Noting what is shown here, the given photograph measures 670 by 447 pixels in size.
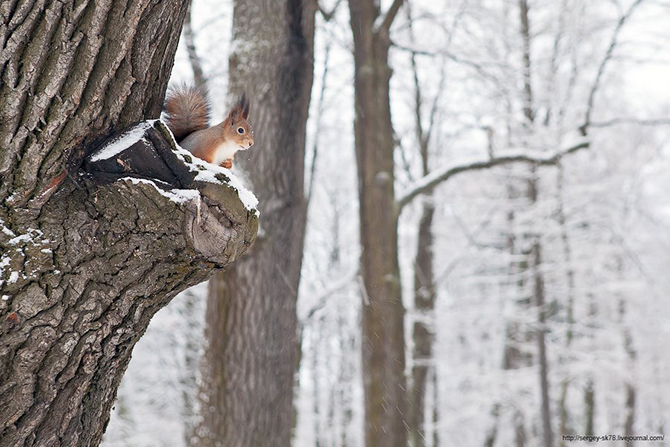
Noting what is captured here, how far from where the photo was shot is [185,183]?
131cm

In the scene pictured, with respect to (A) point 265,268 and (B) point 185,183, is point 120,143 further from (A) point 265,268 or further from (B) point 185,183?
(A) point 265,268

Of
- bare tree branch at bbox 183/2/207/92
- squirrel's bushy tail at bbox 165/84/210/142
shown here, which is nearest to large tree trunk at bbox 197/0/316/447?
squirrel's bushy tail at bbox 165/84/210/142

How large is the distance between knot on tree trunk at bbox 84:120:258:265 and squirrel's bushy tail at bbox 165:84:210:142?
0.56m

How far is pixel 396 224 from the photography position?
18.0 ft

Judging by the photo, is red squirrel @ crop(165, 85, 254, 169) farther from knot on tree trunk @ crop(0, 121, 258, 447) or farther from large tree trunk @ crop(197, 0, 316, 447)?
large tree trunk @ crop(197, 0, 316, 447)

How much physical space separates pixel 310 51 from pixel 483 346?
1508 cm

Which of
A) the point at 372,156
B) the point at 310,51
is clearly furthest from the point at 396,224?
the point at 310,51

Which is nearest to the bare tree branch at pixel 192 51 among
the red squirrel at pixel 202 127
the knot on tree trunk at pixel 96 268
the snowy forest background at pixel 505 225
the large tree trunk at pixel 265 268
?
the snowy forest background at pixel 505 225

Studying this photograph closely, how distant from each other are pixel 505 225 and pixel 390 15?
6421mm

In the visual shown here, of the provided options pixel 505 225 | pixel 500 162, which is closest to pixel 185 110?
pixel 500 162

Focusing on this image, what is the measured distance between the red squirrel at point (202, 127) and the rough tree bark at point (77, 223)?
583 millimetres

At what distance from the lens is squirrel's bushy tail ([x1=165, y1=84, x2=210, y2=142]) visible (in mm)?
1865

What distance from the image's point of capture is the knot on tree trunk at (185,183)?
124 centimetres

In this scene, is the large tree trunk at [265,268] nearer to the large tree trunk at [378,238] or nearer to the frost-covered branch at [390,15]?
the large tree trunk at [378,238]
